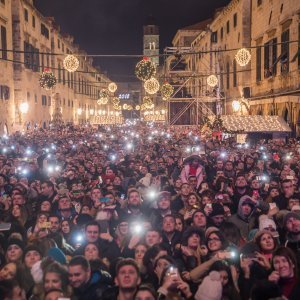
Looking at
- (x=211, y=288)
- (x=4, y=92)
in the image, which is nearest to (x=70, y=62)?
(x=4, y=92)

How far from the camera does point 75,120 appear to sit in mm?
64812

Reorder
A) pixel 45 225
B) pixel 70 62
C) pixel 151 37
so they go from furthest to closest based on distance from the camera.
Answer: pixel 151 37 → pixel 70 62 → pixel 45 225

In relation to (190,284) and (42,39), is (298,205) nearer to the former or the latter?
(190,284)

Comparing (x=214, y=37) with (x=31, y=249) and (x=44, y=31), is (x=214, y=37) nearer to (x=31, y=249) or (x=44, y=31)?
(x=44, y=31)

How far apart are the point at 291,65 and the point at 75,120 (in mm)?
41889

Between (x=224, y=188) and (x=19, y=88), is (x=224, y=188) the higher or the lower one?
the lower one

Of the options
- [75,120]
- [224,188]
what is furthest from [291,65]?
[75,120]

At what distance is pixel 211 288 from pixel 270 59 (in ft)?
92.1

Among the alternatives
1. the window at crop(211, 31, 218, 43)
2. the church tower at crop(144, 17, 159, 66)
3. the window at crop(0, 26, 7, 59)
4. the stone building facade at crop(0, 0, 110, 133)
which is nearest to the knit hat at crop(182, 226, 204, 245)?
the stone building facade at crop(0, 0, 110, 133)

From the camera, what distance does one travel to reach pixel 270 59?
31188 mm

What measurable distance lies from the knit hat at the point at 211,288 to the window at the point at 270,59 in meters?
26.3

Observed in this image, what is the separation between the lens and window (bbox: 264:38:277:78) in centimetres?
3044

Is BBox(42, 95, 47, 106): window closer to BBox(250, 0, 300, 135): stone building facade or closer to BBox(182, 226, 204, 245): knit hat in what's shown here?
BBox(250, 0, 300, 135): stone building facade

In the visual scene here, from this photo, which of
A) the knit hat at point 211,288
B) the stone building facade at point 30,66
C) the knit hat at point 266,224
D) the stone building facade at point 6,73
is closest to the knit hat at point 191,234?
the knit hat at point 266,224
